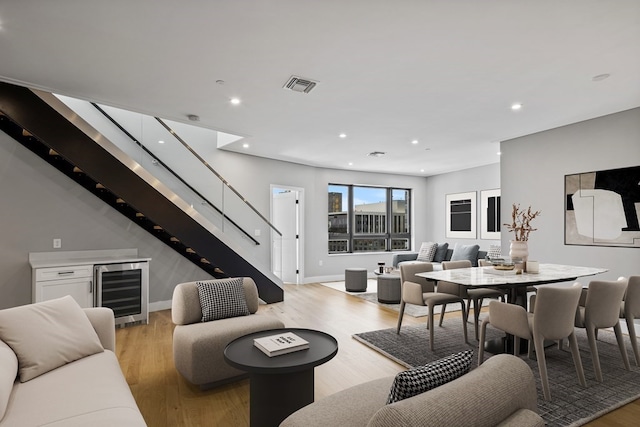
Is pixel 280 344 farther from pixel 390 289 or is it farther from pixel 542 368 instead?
pixel 390 289

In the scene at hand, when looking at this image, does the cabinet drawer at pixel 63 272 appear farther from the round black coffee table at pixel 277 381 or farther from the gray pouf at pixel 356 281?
the gray pouf at pixel 356 281

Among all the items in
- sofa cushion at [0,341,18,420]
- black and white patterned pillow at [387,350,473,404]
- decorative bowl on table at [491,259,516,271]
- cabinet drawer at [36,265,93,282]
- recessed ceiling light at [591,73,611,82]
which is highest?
recessed ceiling light at [591,73,611,82]

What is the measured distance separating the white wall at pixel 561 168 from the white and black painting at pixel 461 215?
2564 millimetres

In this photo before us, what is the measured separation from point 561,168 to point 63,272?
21.8 ft

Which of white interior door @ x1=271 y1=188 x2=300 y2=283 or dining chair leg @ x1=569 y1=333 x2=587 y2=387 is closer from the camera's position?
dining chair leg @ x1=569 y1=333 x2=587 y2=387

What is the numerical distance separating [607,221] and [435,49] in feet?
11.6

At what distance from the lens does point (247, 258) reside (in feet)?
17.9

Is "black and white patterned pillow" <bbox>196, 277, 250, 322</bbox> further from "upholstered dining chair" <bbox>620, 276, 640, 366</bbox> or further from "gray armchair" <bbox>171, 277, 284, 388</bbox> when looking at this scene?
"upholstered dining chair" <bbox>620, 276, 640, 366</bbox>

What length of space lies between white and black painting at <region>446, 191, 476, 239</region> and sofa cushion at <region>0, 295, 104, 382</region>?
25.8 ft

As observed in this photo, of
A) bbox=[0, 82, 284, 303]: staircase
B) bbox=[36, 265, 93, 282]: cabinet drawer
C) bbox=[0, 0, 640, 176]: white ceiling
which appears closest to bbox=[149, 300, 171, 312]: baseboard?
bbox=[0, 82, 284, 303]: staircase

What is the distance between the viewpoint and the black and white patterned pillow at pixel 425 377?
1.15m

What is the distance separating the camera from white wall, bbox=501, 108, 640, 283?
4297 millimetres

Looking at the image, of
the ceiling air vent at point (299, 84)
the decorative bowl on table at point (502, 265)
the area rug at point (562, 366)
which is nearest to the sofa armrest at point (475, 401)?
the area rug at point (562, 366)

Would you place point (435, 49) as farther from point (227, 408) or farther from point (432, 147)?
point (432, 147)
